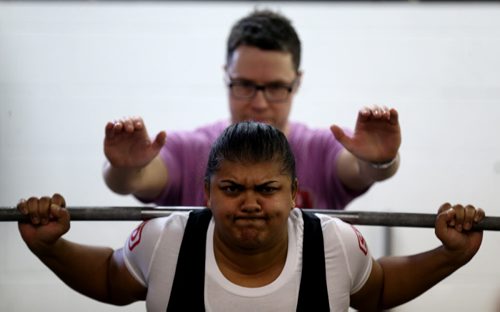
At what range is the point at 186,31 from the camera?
3.18m

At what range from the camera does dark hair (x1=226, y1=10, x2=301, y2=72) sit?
165 cm

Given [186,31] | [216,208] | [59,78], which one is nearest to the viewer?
[216,208]

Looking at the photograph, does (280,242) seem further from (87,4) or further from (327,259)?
(87,4)

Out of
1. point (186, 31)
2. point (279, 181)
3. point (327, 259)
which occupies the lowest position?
point (327, 259)

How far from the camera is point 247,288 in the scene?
1203mm

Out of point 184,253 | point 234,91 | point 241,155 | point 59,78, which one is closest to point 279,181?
point 241,155

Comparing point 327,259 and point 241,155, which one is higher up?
point 241,155

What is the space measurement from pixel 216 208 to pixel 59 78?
1.89m

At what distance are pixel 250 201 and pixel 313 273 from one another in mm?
154

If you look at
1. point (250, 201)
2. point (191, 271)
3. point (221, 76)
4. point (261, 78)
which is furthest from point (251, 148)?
point (221, 76)

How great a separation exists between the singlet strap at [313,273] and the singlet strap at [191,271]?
141mm

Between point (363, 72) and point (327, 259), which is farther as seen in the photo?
point (363, 72)

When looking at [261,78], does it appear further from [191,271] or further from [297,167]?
[191,271]

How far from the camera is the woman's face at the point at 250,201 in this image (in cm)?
115
